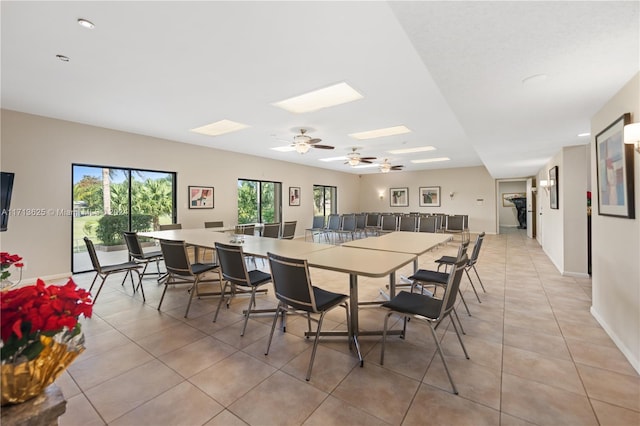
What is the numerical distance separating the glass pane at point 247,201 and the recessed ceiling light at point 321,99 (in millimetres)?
4178

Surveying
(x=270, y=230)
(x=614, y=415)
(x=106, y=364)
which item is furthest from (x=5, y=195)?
(x=614, y=415)

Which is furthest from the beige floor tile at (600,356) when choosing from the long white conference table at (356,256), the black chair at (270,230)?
the black chair at (270,230)

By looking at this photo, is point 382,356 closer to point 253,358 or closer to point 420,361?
point 420,361

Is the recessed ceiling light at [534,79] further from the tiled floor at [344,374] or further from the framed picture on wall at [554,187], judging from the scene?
the framed picture on wall at [554,187]

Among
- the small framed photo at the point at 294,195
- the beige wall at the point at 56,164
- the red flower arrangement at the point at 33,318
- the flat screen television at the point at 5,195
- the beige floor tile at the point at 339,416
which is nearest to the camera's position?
the red flower arrangement at the point at 33,318

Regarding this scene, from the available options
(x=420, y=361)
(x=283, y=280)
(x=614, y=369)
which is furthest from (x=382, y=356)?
(x=614, y=369)

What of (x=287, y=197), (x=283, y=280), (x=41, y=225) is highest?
(x=287, y=197)

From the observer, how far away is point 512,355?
2.30m

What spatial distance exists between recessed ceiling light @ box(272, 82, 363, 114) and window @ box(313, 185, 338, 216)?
6482mm

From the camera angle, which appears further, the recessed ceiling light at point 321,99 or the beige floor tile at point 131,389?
the recessed ceiling light at point 321,99

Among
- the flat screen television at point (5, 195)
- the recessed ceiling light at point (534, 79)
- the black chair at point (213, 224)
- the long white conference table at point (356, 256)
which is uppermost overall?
the recessed ceiling light at point (534, 79)

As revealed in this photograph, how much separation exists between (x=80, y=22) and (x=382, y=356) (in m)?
3.56

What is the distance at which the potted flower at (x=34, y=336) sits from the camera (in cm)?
77

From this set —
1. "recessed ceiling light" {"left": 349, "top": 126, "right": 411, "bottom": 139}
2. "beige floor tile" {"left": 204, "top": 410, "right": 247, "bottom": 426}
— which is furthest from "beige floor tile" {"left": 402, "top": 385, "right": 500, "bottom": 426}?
"recessed ceiling light" {"left": 349, "top": 126, "right": 411, "bottom": 139}
